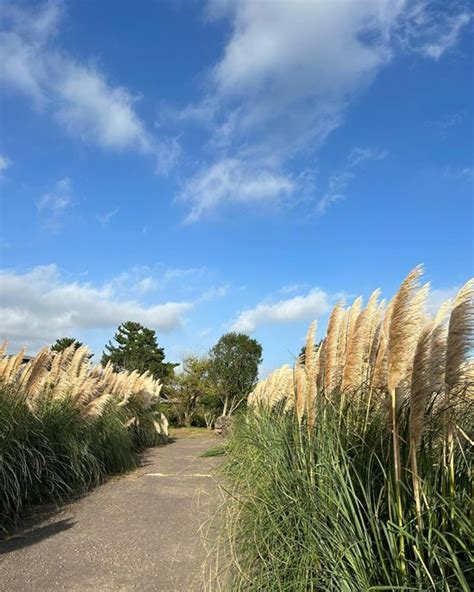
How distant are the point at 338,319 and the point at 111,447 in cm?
549

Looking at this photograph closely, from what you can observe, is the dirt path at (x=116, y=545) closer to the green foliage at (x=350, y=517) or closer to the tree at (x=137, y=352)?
the green foliage at (x=350, y=517)

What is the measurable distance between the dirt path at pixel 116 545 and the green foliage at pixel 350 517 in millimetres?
581

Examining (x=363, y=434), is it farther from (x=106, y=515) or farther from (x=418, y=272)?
(x=106, y=515)

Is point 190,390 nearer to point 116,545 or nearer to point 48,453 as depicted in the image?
point 48,453

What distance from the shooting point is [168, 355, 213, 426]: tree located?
27266mm

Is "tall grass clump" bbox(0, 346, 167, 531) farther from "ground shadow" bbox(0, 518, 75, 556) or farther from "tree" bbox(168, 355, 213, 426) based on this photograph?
"tree" bbox(168, 355, 213, 426)

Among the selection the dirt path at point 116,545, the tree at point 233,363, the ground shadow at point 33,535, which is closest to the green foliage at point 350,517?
the dirt path at point 116,545

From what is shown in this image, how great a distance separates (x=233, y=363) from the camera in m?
27.5

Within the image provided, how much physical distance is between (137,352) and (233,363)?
13.8m

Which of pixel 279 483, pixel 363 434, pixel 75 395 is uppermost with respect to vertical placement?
pixel 75 395

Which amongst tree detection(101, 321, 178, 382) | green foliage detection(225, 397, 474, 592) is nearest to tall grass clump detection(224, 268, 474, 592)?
green foliage detection(225, 397, 474, 592)

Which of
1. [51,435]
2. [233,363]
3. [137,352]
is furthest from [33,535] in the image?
[137,352]

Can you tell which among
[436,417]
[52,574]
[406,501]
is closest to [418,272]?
[436,417]

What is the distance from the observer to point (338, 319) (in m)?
3.63
